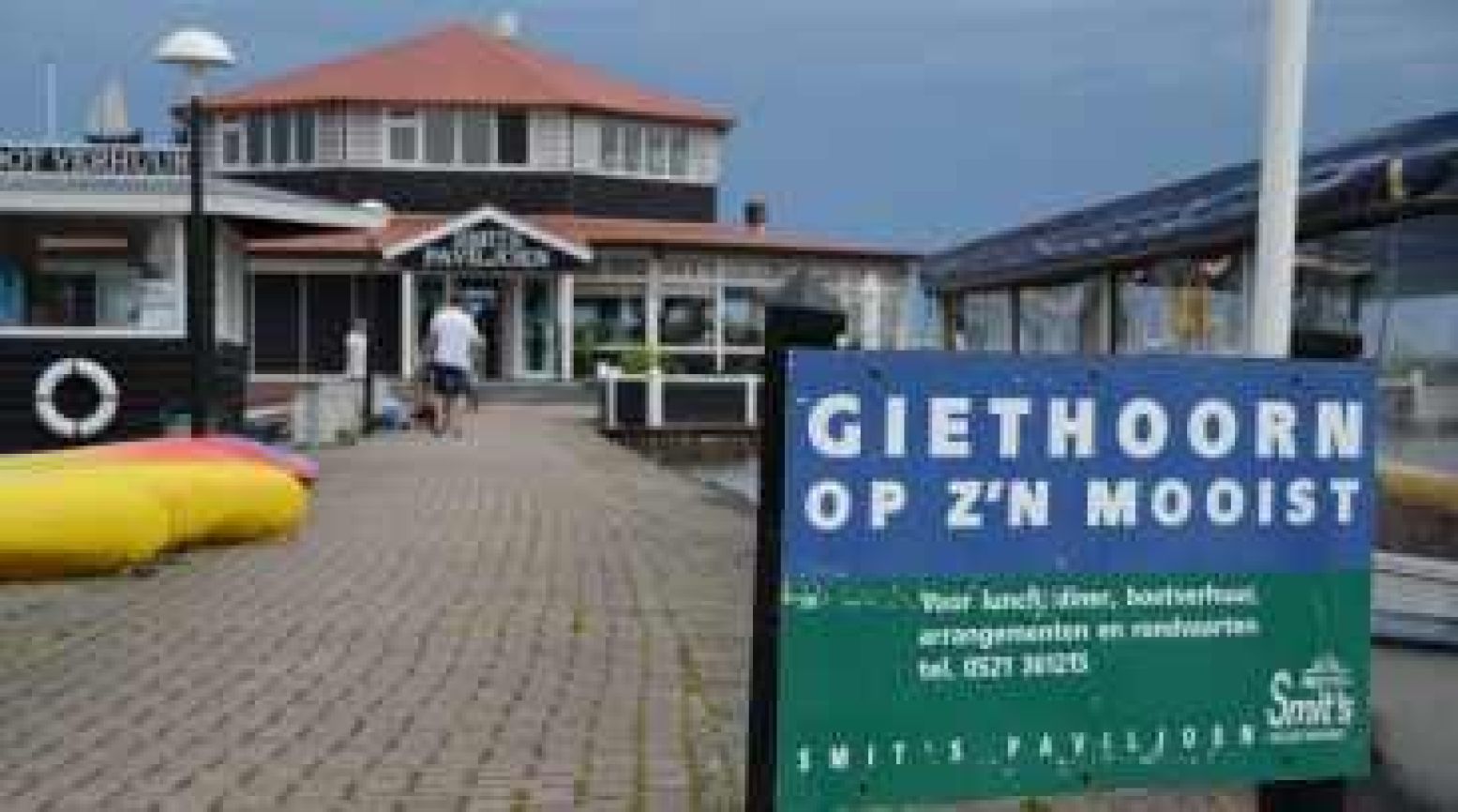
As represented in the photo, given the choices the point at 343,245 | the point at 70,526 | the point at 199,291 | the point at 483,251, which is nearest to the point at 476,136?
the point at 343,245

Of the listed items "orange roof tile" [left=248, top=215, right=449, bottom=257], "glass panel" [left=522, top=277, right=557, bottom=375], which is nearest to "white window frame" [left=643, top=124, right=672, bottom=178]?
"glass panel" [left=522, top=277, right=557, bottom=375]

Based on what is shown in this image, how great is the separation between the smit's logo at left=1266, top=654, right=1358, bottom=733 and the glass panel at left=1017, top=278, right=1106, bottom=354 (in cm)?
987

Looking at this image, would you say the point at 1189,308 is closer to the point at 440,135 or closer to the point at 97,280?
the point at 97,280

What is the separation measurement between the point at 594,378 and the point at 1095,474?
1891 inches

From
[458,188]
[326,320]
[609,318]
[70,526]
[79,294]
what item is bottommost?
[70,526]

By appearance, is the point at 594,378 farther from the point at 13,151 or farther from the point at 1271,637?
the point at 1271,637

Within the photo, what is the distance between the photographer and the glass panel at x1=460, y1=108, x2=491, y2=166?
56531 millimetres

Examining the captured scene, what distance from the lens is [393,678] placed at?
32.0 feet

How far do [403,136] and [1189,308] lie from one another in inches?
1743

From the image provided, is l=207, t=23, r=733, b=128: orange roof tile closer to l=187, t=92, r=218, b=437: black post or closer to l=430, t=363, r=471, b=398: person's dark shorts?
l=430, t=363, r=471, b=398: person's dark shorts

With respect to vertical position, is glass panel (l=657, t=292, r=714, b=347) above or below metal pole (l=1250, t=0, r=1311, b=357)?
below

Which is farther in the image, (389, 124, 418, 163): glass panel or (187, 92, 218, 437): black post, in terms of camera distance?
(389, 124, 418, 163): glass panel

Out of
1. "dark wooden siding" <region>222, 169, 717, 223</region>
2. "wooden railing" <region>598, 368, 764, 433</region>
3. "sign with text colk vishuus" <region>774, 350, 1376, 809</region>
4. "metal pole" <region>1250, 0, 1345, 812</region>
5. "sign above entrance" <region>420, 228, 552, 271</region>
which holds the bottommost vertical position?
"wooden railing" <region>598, 368, 764, 433</region>

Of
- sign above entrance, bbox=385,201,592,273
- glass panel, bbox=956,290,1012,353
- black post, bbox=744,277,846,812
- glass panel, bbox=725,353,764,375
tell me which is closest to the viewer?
black post, bbox=744,277,846,812
